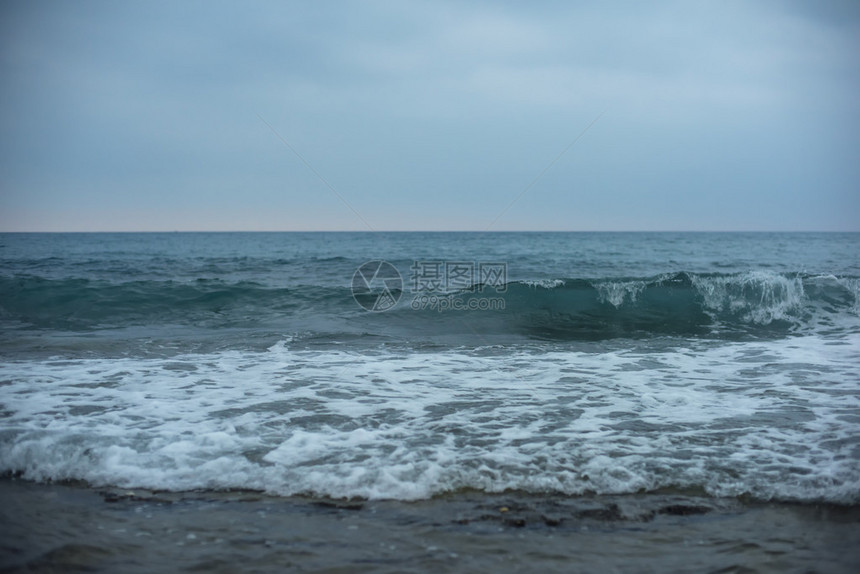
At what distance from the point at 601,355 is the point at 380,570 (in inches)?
260

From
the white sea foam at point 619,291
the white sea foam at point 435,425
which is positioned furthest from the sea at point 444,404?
the white sea foam at point 619,291

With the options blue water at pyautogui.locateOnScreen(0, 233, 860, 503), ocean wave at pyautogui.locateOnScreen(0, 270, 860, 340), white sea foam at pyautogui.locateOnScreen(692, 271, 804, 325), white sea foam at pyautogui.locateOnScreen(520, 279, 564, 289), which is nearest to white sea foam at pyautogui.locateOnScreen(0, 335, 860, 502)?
blue water at pyautogui.locateOnScreen(0, 233, 860, 503)

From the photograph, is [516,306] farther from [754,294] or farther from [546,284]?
[754,294]

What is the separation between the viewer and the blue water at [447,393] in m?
3.93

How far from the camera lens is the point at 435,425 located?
16.4 feet

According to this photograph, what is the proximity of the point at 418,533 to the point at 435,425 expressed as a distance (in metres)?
1.92

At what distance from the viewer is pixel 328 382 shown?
663 cm

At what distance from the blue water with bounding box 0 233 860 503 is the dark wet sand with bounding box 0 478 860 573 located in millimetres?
196

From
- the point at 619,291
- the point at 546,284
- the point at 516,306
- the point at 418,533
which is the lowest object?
the point at 418,533

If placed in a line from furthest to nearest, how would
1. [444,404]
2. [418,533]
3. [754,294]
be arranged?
[754,294] < [444,404] < [418,533]

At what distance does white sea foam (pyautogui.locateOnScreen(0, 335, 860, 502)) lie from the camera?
12.6ft

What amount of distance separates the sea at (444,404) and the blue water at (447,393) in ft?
0.10

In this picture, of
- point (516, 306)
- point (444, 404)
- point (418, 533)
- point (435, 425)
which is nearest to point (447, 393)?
point (444, 404)

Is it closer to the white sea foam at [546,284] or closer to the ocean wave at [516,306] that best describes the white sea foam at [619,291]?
the ocean wave at [516,306]
